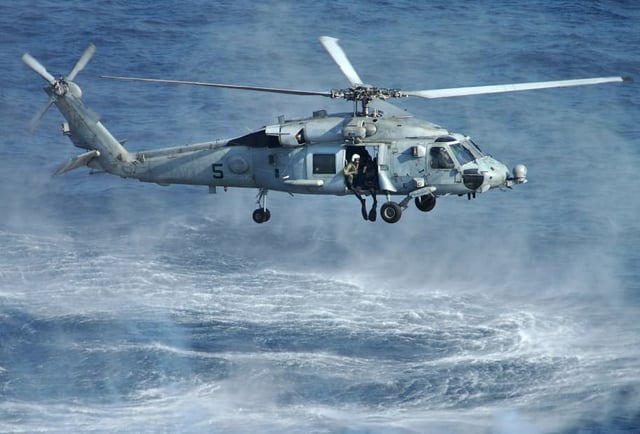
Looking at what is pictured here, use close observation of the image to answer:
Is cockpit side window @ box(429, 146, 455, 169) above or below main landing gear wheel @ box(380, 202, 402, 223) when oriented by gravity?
above

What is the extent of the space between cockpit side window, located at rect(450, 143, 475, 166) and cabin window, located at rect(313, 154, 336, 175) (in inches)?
200

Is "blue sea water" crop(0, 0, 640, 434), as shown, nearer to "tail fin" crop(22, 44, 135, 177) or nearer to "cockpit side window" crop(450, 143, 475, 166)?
"tail fin" crop(22, 44, 135, 177)

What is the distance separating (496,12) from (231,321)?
168ft

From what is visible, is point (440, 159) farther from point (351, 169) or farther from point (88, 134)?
point (88, 134)

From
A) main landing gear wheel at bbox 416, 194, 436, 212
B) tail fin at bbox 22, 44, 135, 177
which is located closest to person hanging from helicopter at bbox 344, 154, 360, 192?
main landing gear wheel at bbox 416, 194, 436, 212

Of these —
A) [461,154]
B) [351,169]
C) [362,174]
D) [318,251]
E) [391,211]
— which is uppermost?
[461,154]

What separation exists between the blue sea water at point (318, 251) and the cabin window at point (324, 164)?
2282 centimetres

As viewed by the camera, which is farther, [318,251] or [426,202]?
[318,251]

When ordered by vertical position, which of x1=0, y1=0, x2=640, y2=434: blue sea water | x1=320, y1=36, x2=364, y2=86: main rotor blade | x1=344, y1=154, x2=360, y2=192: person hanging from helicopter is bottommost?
x1=0, y1=0, x2=640, y2=434: blue sea water

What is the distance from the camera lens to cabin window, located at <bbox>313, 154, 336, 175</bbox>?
6250 centimetres

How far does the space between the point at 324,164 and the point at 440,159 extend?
490cm

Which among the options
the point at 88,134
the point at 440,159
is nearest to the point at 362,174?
the point at 440,159

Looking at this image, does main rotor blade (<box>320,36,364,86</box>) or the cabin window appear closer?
main rotor blade (<box>320,36,364,86</box>)

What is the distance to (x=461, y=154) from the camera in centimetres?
6238
